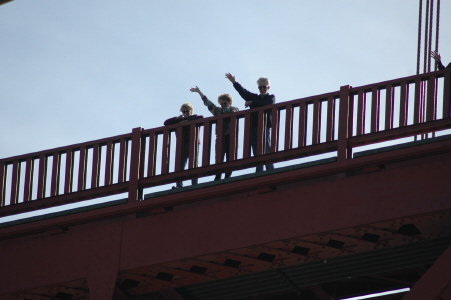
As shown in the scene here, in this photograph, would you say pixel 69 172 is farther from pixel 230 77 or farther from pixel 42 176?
pixel 230 77

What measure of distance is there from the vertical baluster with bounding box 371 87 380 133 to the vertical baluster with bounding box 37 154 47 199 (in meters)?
4.54

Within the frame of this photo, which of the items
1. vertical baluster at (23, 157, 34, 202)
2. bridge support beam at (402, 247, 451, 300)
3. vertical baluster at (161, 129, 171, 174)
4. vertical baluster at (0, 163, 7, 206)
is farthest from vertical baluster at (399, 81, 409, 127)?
vertical baluster at (0, 163, 7, 206)

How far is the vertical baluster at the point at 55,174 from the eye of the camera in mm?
14461

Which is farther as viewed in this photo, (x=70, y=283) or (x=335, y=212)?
(x=70, y=283)

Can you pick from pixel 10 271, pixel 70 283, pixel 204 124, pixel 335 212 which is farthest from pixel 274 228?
pixel 10 271

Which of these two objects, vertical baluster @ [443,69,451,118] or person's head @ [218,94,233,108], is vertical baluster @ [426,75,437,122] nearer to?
vertical baluster @ [443,69,451,118]

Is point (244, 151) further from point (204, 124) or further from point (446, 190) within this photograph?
point (446, 190)

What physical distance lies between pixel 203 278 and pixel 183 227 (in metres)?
0.84

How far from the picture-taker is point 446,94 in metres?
12.5

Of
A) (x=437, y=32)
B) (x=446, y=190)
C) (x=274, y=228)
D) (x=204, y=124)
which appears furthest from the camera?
(x=437, y=32)

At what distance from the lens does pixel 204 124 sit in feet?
45.6

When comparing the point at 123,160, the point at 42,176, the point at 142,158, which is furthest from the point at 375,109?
the point at 42,176

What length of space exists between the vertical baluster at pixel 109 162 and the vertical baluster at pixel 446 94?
14.4 ft

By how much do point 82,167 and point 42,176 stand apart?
1.97 ft
